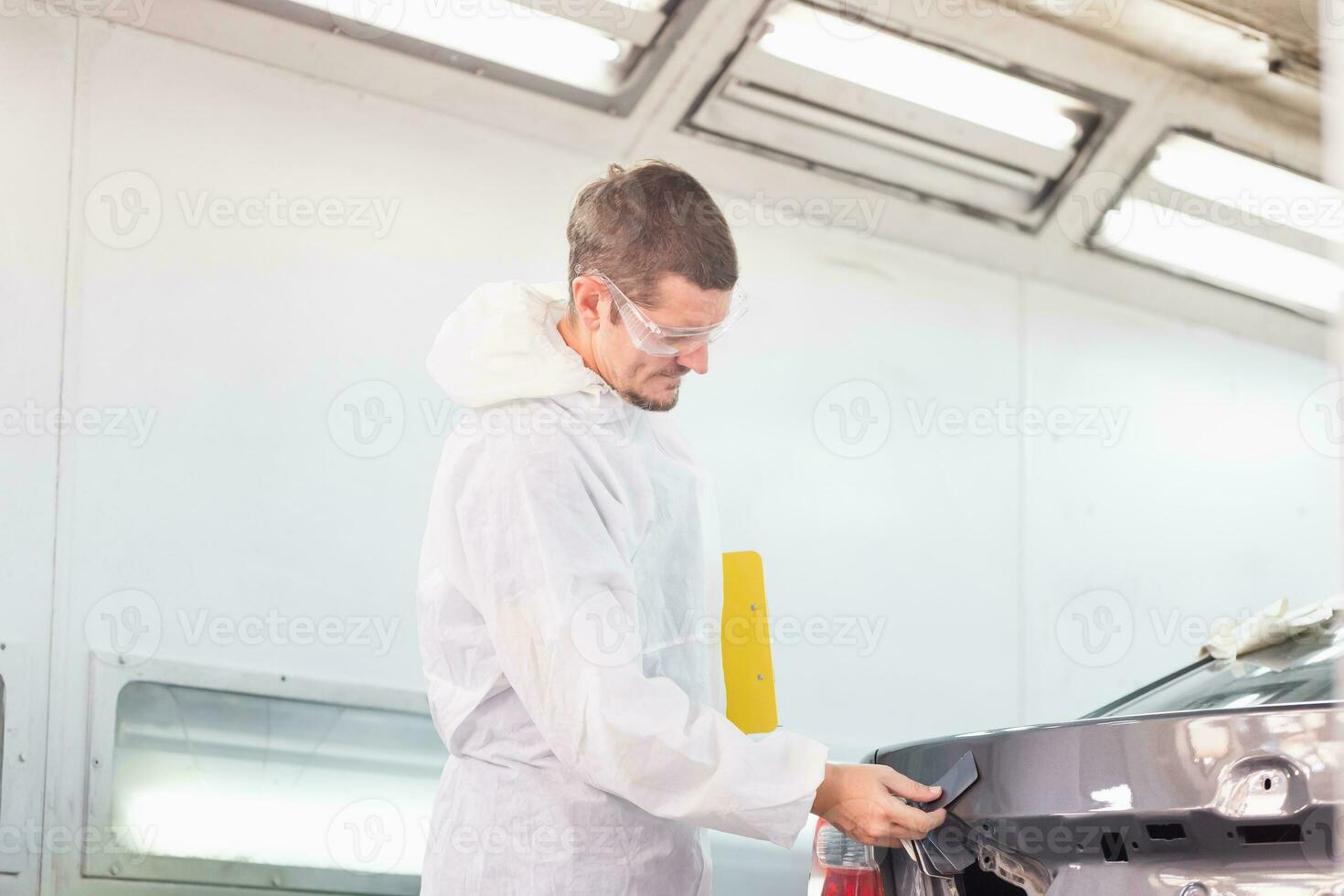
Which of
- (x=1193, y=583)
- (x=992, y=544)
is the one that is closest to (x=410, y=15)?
(x=992, y=544)

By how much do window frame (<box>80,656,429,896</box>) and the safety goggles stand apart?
5.84ft

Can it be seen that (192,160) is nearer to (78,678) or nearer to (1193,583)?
(78,678)

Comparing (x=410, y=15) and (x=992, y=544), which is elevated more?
(x=410, y=15)

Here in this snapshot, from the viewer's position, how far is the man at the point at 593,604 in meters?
1.92

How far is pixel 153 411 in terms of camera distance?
344cm

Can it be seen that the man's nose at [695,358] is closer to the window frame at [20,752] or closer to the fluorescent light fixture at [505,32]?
the window frame at [20,752]

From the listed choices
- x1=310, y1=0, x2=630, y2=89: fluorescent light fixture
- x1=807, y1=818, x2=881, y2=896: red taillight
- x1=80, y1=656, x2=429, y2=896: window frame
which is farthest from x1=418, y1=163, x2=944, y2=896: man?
x1=310, y1=0, x2=630, y2=89: fluorescent light fixture

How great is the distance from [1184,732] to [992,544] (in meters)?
3.37

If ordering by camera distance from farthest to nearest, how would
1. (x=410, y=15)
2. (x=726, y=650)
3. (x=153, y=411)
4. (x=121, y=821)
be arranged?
(x=410, y=15)
(x=153, y=411)
(x=121, y=821)
(x=726, y=650)

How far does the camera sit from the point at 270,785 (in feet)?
11.3

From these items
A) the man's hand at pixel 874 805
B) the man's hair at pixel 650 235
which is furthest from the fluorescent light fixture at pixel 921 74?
the man's hand at pixel 874 805

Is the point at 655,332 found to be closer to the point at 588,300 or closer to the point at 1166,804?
the point at 588,300

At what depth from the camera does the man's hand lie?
1.83 meters

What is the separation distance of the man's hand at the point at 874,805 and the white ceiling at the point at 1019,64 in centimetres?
259
